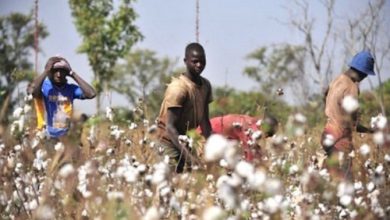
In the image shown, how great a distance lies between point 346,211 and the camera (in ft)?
11.6

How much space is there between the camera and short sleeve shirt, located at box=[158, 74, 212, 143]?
5102 mm

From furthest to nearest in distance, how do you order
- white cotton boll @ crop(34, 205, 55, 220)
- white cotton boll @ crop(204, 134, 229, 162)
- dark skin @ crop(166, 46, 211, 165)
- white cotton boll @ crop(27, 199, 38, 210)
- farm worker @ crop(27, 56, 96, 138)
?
1. farm worker @ crop(27, 56, 96, 138)
2. dark skin @ crop(166, 46, 211, 165)
3. white cotton boll @ crop(27, 199, 38, 210)
4. white cotton boll @ crop(34, 205, 55, 220)
5. white cotton boll @ crop(204, 134, 229, 162)

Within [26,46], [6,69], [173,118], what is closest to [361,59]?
[173,118]

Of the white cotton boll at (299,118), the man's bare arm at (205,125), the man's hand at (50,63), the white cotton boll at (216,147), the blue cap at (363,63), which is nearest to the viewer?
the white cotton boll at (216,147)

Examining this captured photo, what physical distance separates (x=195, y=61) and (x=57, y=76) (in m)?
1.19

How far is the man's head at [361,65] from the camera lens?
18.4ft

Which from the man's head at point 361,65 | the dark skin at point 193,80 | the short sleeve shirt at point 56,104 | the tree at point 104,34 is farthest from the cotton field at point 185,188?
the tree at point 104,34

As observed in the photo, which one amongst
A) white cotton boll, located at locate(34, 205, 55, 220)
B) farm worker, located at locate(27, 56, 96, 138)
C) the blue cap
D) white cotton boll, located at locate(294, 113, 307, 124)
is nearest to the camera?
white cotton boll, located at locate(34, 205, 55, 220)

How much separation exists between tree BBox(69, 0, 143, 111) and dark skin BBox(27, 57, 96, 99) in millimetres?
15096

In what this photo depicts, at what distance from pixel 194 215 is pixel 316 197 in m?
0.46

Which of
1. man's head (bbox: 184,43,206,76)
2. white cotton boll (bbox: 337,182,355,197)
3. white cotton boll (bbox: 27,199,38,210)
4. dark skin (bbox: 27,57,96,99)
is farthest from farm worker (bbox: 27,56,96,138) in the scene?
white cotton boll (bbox: 337,182,355,197)

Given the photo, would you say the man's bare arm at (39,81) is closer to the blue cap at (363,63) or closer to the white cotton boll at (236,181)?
the blue cap at (363,63)

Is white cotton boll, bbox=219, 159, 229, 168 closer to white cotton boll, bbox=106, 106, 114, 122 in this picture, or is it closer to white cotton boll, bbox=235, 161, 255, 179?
white cotton boll, bbox=235, 161, 255, 179

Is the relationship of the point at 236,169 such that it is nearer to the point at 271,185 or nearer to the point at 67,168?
the point at 271,185
